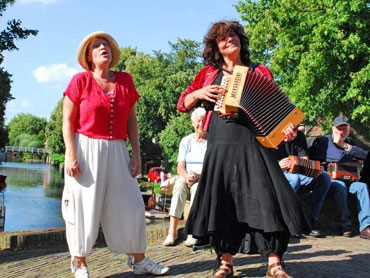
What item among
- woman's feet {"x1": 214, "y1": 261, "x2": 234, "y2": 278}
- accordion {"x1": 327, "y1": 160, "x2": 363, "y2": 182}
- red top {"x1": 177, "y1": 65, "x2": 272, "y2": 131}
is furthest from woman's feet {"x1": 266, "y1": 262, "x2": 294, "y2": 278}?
accordion {"x1": 327, "y1": 160, "x2": 363, "y2": 182}

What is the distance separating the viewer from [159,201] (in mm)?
40781

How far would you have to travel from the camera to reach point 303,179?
24.2 feet

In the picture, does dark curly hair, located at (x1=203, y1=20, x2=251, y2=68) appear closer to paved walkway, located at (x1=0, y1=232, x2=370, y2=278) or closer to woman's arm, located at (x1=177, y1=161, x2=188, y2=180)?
paved walkway, located at (x1=0, y1=232, x2=370, y2=278)

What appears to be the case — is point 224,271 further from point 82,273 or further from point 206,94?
point 206,94

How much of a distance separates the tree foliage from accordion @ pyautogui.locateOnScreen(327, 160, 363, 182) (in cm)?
4258

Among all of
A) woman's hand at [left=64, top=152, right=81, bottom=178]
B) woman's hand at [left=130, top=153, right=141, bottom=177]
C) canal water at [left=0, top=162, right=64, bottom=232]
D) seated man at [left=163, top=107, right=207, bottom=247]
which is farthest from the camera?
canal water at [left=0, top=162, right=64, bottom=232]

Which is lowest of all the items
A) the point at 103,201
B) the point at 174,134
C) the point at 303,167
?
the point at 103,201

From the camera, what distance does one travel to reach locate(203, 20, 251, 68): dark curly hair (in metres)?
4.46

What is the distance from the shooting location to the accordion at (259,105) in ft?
13.4

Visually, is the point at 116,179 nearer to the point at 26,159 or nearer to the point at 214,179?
the point at 214,179

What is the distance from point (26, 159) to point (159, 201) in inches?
4897

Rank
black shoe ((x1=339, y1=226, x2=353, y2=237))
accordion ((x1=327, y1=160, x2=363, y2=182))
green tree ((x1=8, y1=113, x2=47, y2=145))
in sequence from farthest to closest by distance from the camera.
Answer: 1. green tree ((x1=8, y1=113, x2=47, y2=145))
2. accordion ((x1=327, y1=160, x2=363, y2=182))
3. black shoe ((x1=339, y1=226, x2=353, y2=237))

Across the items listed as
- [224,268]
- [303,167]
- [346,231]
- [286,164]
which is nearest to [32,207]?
[346,231]

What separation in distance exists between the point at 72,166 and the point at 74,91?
66cm
